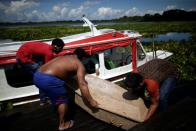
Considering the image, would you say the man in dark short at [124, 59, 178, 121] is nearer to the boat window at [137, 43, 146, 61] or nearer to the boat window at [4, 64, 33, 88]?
the boat window at [4, 64, 33, 88]

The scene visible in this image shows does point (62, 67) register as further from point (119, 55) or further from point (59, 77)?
point (119, 55)

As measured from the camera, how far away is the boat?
14.4 ft

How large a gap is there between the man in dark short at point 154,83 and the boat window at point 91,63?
109 inches

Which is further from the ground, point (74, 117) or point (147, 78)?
point (147, 78)

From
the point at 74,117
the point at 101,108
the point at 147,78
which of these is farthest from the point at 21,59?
the point at 147,78

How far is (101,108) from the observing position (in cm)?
445

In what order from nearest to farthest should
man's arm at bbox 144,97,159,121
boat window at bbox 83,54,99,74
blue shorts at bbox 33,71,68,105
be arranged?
man's arm at bbox 144,97,159,121 < blue shorts at bbox 33,71,68,105 < boat window at bbox 83,54,99,74

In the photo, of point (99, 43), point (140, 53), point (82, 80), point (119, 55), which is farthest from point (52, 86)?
point (140, 53)

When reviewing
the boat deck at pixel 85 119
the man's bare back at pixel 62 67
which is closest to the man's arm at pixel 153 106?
the boat deck at pixel 85 119

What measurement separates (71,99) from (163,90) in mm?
2347

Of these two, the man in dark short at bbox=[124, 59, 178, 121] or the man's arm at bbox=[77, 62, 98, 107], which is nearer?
the man in dark short at bbox=[124, 59, 178, 121]

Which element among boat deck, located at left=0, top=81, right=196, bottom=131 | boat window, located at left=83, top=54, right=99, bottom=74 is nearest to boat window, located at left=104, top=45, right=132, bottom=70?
boat window, located at left=83, top=54, right=99, bottom=74

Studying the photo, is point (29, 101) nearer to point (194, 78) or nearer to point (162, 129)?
point (162, 129)

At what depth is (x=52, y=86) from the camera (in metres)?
4.05
